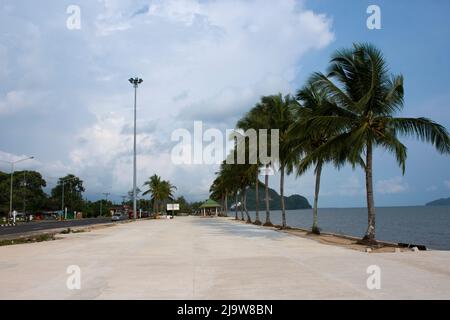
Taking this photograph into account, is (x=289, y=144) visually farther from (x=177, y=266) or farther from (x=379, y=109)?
(x=177, y=266)

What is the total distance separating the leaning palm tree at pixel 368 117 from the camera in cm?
1992

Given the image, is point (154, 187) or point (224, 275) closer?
point (224, 275)

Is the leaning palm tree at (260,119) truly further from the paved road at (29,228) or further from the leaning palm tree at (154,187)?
the leaning palm tree at (154,187)

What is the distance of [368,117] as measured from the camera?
20672mm

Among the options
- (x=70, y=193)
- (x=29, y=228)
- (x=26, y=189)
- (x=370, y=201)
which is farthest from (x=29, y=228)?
(x=70, y=193)

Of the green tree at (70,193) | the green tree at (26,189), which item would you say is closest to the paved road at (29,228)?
the green tree at (26,189)

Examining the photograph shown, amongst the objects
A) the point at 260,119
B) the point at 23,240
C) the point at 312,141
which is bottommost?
the point at 23,240

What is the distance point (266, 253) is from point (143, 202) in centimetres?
17191

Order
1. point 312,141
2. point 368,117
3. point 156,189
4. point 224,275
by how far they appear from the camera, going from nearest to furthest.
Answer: point 224,275
point 368,117
point 312,141
point 156,189

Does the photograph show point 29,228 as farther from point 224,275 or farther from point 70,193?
point 70,193

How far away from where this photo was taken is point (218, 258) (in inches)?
604

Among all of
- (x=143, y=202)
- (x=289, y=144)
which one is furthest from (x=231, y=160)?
(x=143, y=202)

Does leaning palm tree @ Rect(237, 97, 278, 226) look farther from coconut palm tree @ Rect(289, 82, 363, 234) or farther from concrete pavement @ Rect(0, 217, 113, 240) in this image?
concrete pavement @ Rect(0, 217, 113, 240)

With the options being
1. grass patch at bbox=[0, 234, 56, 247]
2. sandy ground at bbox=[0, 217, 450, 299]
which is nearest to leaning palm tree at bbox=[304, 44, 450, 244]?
sandy ground at bbox=[0, 217, 450, 299]
